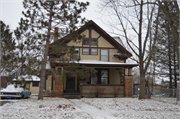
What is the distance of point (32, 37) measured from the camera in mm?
12977

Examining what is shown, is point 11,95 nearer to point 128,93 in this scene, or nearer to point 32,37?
point 32,37

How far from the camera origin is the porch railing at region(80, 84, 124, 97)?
1762 cm

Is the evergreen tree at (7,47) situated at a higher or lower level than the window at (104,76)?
higher

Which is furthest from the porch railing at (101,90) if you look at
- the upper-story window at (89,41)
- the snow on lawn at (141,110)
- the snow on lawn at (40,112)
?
the snow on lawn at (40,112)

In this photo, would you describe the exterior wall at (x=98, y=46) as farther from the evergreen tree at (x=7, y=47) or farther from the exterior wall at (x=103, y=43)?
the evergreen tree at (x=7, y=47)

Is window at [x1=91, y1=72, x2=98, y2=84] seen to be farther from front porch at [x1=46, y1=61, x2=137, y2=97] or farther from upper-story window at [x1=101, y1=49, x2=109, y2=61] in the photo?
upper-story window at [x1=101, y1=49, x2=109, y2=61]

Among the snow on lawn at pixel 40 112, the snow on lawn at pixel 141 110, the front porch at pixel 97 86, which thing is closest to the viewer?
the snow on lawn at pixel 40 112

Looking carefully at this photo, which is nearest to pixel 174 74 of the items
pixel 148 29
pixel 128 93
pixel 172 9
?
pixel 128 93

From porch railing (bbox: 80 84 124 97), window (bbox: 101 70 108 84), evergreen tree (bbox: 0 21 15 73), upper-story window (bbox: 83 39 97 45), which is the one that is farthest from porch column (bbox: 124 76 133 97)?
evergreen tree (bbox: 0 21 15 73)

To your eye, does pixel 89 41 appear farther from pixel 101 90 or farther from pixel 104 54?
pixel 101 90

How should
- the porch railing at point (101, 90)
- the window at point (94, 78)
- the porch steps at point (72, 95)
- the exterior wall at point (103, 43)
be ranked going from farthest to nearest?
the exterior wall at point (103, 43), the window at point (94, 78), the porch railing at point (101, 90), the porch steps at point (72, 95)

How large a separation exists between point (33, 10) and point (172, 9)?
9033 mm

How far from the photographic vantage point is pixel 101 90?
17688 mm

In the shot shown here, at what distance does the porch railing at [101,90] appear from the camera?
1762 cm
